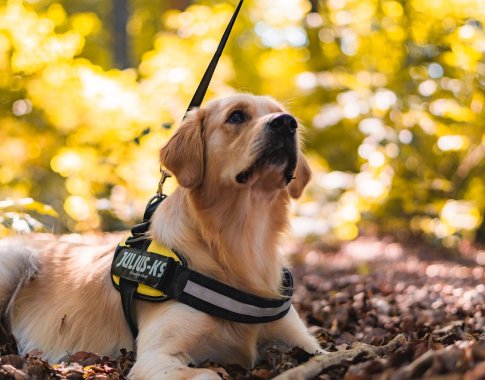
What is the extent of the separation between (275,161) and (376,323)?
5.12 ft

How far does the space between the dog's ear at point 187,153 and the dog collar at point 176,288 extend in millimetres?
394

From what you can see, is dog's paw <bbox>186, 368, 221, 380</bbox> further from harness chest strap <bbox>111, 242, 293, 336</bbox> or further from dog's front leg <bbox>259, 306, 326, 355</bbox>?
dog's front leg <bbox>259, 306, 326, 355</bbox>

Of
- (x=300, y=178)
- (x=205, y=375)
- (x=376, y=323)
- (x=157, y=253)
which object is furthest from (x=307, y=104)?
(x=205, y=375)

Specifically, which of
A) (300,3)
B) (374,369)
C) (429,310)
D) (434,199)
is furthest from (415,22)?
(374,369)

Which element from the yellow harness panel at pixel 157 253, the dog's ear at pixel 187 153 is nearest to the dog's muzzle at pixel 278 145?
the dog's ear at pixel 187 153

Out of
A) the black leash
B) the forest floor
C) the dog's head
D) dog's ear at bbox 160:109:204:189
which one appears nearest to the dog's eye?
the dog's head

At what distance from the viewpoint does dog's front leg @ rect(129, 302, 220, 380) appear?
104 inches

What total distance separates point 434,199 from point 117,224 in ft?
16.9

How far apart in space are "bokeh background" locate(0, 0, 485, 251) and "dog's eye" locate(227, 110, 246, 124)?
10.2 feet

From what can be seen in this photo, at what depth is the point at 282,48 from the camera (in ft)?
32.7

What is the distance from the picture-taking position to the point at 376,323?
13.4 ft

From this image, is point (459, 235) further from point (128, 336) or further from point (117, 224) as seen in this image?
point (128, 336)

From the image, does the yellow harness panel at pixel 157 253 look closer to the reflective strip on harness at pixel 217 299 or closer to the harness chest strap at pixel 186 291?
the harness chest strap at pixel 186 291

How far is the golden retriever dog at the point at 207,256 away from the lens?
2.94 m
